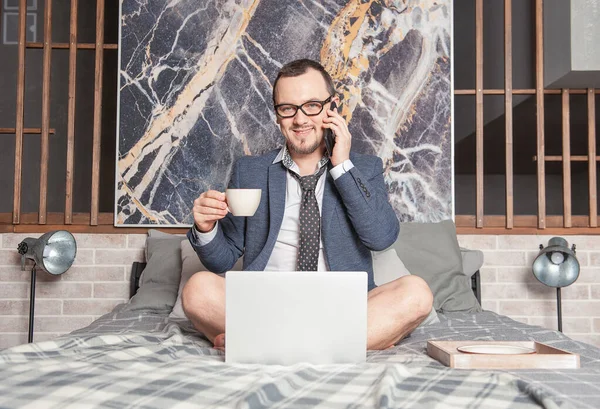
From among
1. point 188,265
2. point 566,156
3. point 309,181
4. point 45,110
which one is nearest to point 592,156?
point 566,156

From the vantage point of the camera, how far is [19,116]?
3488 mm

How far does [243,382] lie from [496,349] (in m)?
0.65

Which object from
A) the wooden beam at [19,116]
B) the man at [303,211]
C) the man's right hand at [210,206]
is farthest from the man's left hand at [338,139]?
the wooden beam at [19,116]

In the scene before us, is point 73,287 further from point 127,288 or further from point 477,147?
point 477,147

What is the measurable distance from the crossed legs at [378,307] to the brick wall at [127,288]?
1.53 meters

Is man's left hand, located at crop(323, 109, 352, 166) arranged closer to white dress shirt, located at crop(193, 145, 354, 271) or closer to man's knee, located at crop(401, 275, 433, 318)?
white dress shirt, located at crop(193, 145, 354, 271)

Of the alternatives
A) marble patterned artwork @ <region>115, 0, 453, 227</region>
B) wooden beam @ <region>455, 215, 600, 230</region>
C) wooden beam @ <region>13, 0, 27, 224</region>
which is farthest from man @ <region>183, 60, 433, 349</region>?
wooden beam @ <region>13, 0, 27, 224</region>

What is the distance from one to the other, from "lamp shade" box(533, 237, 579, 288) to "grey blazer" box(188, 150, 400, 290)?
1.18 meters

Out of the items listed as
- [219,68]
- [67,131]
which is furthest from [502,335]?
[67,131]

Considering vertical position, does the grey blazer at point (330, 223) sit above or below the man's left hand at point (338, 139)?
below

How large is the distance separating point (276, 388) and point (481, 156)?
2.47 metres

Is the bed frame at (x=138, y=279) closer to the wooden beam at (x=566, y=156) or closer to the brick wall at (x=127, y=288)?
the brick wall at (x=127, y=288)

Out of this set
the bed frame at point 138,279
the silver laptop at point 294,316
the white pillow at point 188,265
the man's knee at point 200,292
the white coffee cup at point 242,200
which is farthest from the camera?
the bed frame at point 138,279

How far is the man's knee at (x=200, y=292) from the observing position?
6.47 ft
